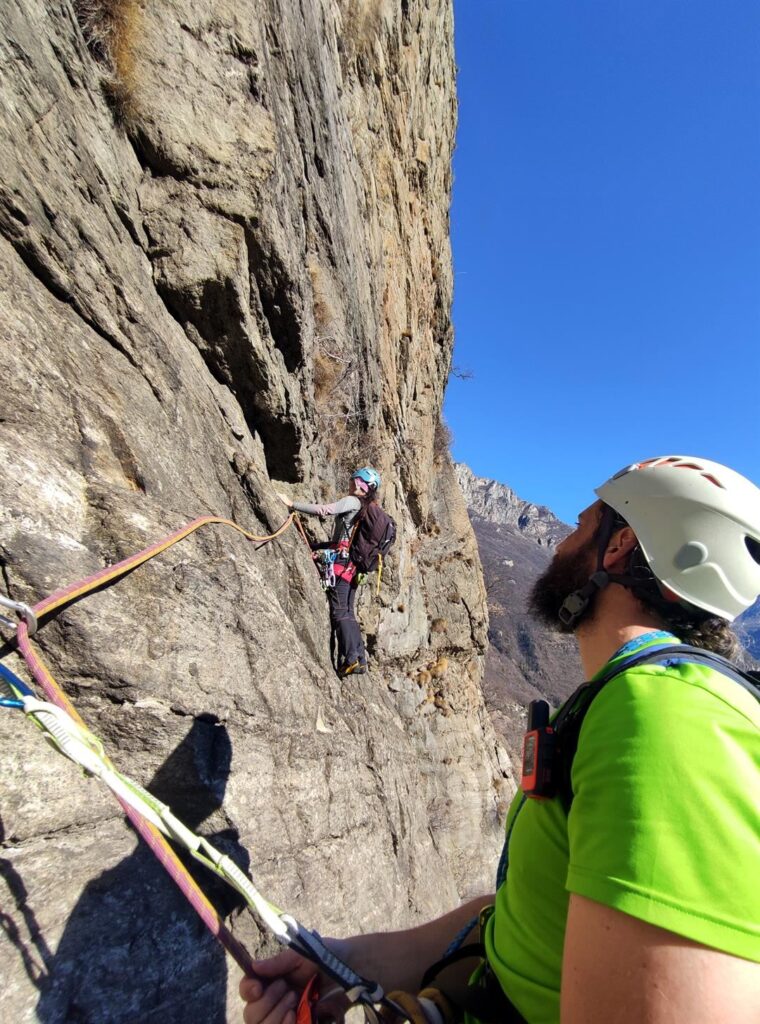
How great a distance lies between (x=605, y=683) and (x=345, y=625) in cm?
554

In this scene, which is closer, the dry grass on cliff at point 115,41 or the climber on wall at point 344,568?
the dry grass on cliff at point 115,41

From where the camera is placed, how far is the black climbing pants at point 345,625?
6426mm

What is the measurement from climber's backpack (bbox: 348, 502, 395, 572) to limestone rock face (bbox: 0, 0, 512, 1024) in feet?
2.55

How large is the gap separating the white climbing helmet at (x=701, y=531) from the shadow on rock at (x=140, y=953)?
2.65 meters

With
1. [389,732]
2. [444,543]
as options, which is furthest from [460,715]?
[389,732]

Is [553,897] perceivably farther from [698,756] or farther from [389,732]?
[389,732]

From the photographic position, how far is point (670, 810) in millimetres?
1029

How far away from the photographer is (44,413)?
2830 millimetres

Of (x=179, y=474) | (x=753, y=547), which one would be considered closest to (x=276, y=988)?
(x=753, y=547)

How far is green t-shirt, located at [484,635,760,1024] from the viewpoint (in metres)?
0.97

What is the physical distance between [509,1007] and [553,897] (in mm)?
360

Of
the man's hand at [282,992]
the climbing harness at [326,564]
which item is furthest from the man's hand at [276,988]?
the climbing harness at [326,564]

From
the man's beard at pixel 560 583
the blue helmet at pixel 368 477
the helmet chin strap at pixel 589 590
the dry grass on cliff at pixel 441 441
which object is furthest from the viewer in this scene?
the dry grass on cliff at pixel 441 441

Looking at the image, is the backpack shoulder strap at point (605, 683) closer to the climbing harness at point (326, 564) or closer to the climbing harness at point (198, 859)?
the climbing harness at point (198, 859)
